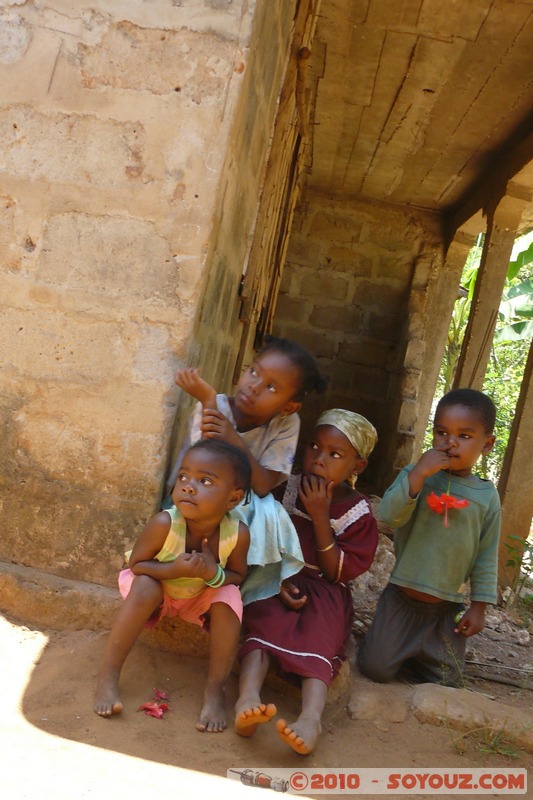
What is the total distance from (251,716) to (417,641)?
40.8 inches

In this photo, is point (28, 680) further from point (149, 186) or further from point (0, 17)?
point (0, 17)

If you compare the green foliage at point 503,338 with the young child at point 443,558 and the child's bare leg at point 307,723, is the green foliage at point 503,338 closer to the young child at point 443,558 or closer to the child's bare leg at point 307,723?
the young child at point 443,558

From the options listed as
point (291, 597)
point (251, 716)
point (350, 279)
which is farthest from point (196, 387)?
point (350, 279)

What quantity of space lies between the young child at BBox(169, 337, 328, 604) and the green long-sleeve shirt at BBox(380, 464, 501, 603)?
505 millimetres

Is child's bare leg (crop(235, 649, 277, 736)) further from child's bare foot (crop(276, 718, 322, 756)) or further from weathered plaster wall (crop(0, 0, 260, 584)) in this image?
weathered plaster wall (crop(0, 0, 260, 584))

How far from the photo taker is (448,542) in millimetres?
2850

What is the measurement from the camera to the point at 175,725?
6.89 ft

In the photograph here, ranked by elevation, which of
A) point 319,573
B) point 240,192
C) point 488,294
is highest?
point 488,294

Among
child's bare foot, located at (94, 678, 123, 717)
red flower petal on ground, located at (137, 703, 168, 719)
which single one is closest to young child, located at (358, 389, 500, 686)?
red flower petal on ground, located at (137, 703, 168, 719)

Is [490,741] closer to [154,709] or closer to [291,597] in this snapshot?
[291,597]

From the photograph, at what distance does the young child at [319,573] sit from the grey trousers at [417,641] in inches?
8.0

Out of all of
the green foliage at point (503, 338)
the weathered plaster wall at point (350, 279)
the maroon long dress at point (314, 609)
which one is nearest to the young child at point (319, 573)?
the maroon long dress at point (314, 609)

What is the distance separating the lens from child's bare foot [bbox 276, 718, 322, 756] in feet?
6.60

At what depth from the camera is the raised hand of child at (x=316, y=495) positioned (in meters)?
2.52
